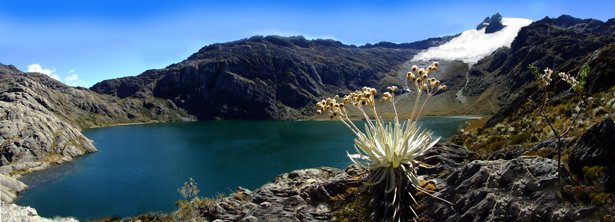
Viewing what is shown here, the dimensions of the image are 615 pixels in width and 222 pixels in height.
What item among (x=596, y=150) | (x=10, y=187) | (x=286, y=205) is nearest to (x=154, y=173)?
(x=10, y=187)

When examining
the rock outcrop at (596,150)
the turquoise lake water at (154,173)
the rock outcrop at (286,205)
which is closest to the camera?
the rock outcrop at (596,150)

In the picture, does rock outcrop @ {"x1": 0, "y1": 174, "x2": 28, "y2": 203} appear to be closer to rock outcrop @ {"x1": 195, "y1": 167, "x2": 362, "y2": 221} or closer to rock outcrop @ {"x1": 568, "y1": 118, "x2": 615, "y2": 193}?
rock outcrop @ {"x1": 195, "y1": 167, "x2": 362, "y2": 221}

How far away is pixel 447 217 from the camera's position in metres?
11.0

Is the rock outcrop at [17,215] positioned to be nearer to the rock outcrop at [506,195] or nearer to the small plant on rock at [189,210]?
the small plant on rock at [189,210]

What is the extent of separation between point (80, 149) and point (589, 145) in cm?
14987

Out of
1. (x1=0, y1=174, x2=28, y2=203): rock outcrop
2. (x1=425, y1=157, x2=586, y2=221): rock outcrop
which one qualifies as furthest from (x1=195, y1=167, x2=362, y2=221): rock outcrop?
(x1=0, y1=174, x2=28, y2=203): rock outcrop

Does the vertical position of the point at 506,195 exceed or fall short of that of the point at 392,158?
it falls short

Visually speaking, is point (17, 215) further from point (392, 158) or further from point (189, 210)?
point (392, 158)

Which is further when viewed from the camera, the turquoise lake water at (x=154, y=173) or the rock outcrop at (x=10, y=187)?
the rock outcrop at (x=10, y=187)

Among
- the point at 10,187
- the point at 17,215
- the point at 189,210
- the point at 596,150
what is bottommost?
the point at 10,187

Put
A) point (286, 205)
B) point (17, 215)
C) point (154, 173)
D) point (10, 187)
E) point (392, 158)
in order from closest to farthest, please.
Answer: point (392, 158) → point (17, 215) → point (286, 205) → point (10, 187) → point (154, 173)

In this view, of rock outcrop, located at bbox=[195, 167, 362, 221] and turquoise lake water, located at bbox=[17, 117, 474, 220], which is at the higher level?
rock outcrop, located at bbox=[195, 167, 362, 221]

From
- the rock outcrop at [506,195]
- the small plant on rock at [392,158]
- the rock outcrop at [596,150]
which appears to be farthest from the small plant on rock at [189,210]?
the rock outcrop at [596,150]

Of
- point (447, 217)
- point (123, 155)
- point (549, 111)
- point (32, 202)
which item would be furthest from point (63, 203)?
point (447, 217)
